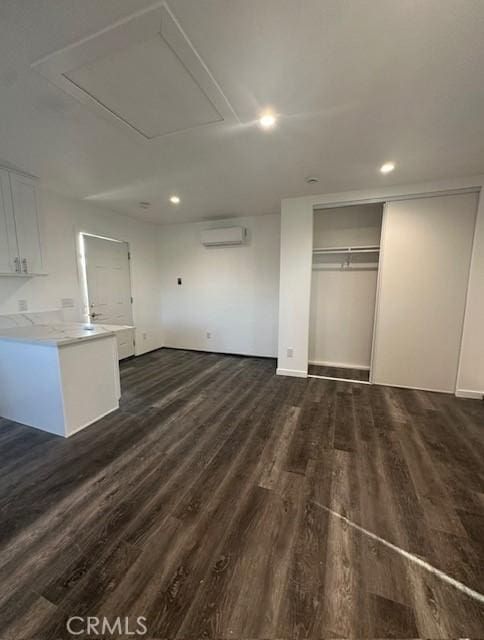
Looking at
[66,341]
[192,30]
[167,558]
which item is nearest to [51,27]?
[192,30]

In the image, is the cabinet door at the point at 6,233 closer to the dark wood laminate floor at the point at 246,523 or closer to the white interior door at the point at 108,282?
the white interior door at the point at 108,282

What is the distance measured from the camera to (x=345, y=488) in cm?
177

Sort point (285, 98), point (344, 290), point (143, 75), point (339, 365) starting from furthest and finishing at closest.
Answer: point (339, 365) < point (344, 290) < point (285, 98) < point (143, 75)

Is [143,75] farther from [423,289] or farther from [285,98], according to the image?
[423,289]

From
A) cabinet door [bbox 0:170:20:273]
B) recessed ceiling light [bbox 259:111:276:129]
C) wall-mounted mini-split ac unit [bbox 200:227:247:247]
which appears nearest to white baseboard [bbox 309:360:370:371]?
wall-mounted mini-split ac unit [bbox 200:227:247:247]

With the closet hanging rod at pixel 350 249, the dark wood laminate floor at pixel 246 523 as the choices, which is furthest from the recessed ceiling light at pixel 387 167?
the dark wood laminate floor at pixel 246 523

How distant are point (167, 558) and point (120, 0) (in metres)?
2.62

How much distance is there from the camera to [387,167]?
2.68 m

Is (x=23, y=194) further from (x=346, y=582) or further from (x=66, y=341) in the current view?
(x=346, y=582)

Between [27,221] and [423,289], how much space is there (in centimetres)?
477

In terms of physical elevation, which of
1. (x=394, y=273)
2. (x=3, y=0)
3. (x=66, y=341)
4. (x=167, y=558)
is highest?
(x=3, y=0)

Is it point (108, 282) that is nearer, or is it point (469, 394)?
point (469, 394)

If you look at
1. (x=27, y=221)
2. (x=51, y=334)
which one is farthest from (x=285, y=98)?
(x=27, y=221)

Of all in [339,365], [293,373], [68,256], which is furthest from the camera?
[339,365]
